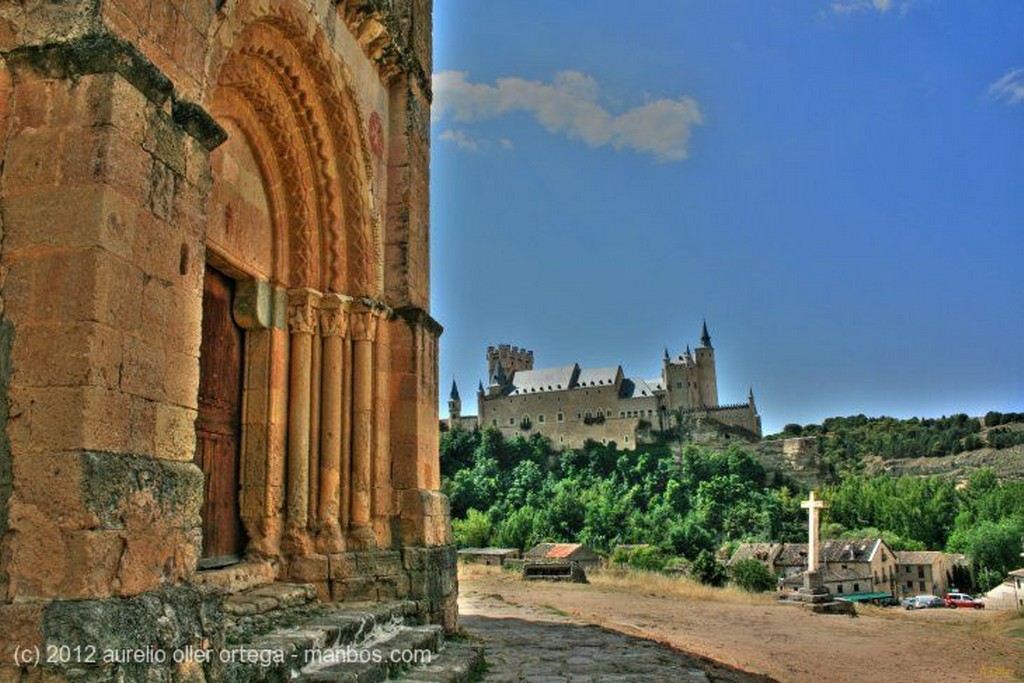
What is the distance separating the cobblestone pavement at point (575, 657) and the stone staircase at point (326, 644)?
0.51 metres

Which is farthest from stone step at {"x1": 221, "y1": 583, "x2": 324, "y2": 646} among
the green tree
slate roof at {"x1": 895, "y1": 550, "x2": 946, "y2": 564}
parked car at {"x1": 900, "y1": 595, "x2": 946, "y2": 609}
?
slate roof at {"x1": 895, "y1": 550, "x2": 946, "y2": 564}

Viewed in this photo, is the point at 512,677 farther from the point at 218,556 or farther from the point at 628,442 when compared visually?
the point at 628,442

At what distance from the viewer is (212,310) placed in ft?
22.5

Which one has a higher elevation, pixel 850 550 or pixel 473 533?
pixel 473 533

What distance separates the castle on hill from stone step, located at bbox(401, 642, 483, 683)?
8531 centimetres

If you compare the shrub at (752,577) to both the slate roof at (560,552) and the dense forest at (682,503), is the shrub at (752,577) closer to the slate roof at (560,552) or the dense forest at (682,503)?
the slate roof at (560,552)

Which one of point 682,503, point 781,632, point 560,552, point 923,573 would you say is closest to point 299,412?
point 781,632

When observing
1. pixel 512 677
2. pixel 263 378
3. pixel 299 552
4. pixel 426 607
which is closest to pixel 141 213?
pixel 263 378

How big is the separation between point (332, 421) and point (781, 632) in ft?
28.9

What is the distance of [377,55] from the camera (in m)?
A: 8.59

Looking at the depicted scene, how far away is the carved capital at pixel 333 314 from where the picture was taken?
25.2ft

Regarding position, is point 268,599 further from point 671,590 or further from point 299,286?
point 671,590

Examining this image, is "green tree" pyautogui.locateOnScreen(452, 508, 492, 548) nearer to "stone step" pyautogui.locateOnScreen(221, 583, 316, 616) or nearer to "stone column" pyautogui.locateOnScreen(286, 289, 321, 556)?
"stone column" pyautogui.locateOnScreen(286, 289, 321, 556)

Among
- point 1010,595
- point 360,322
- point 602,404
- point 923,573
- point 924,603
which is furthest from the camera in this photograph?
point 602,404
